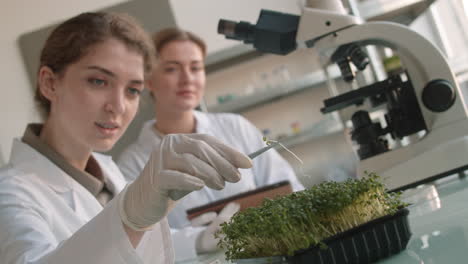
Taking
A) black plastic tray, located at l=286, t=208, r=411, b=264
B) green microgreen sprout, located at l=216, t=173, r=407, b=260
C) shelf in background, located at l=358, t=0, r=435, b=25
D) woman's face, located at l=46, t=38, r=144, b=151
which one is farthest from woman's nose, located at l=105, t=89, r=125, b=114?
shelf in background, located at l=358, t=0, r=435, b=25

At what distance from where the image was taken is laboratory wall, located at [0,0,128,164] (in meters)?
3.58

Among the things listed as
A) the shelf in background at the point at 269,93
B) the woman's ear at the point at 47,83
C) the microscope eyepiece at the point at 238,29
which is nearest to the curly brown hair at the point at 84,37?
the woman's ear at the point at 47,83

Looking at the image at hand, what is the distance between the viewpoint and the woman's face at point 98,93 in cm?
135

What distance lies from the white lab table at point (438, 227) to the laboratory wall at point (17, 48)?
10.4ft

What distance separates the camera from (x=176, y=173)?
0.81 metres

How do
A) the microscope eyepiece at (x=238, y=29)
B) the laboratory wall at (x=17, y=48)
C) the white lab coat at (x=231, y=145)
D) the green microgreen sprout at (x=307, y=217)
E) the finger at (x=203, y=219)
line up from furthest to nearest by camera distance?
the laboratory wall at (x=17, y=48) → the white lab coat at (x=231, y=145) → the finger at (x=203, y=219) → the microscope eyepiece at (x=238, y=29) → the green microgreen sprout at (x=307, y=217)

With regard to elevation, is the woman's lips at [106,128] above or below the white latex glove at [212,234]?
above

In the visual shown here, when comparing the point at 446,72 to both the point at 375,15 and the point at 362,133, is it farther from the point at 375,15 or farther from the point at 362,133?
the point at 375,15

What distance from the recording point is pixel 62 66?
56.0 inches

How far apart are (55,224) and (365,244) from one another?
871mm

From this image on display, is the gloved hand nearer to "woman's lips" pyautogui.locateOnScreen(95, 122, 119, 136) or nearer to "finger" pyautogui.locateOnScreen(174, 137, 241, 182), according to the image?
"finger" pyautogui.locateOnScreen(174, 137, 241, 182)

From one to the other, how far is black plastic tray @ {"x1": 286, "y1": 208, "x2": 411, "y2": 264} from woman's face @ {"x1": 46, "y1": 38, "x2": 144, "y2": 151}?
902 mm

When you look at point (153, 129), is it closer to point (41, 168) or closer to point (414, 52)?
point (41, 168)

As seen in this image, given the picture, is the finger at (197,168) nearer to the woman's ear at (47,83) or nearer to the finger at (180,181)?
the finger at (180,181)
